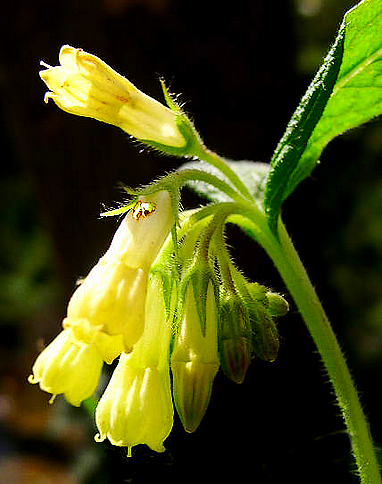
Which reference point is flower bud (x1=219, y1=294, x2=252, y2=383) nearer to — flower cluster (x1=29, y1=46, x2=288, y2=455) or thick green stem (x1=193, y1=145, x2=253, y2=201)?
flower cluster (x1=29, y1=46, x2=288, y2=455)

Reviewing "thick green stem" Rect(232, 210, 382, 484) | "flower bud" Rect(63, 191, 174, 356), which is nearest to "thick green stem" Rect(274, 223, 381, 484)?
"thick green stem" Rect(232, 210, 382, 484)

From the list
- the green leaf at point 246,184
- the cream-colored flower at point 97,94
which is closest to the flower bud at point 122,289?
the cream-colored flower at point 97,94

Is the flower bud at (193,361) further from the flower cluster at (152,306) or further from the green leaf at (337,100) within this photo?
the green leaf at (337,100)

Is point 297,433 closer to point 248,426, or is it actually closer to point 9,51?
point 248,426

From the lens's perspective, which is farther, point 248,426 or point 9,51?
point 9,51

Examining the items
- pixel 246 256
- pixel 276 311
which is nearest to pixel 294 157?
pixel 276 311
